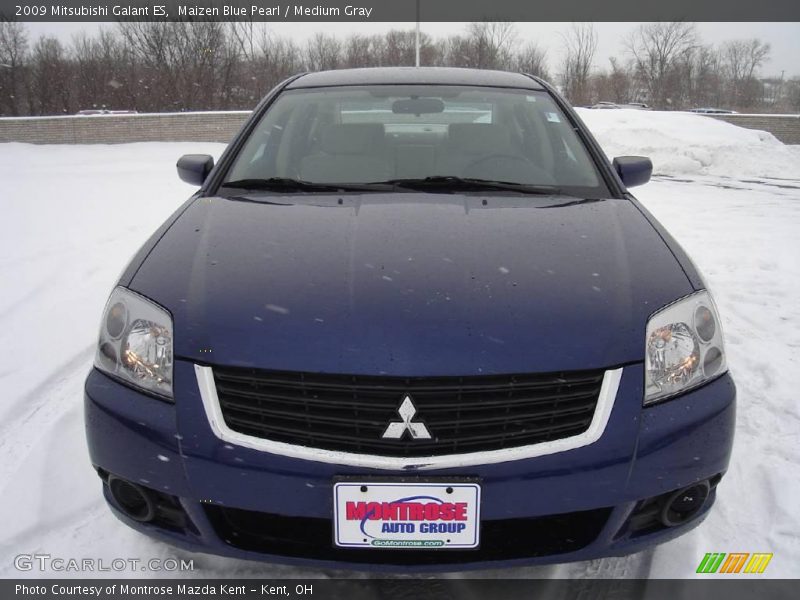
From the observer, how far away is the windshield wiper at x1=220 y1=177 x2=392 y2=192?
235 centimetres

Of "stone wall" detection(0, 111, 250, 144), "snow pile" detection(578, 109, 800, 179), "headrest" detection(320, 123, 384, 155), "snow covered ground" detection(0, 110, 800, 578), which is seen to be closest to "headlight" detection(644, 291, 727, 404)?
"snow covered ground" detection(0, 110, 800, 578)

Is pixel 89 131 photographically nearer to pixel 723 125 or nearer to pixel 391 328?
pixel 723 125

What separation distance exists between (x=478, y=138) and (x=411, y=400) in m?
1.59

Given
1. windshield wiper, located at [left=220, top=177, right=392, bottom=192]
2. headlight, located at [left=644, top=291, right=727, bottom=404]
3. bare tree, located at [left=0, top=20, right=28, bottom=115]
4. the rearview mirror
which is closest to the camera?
headlight, located at [left=644, top=291, right=727, bottom=404]

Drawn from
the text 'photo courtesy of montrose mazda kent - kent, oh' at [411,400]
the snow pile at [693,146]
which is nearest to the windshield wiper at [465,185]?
the text 'photo courtesy of montrose mazda kent - kent, oh' at [411,400]

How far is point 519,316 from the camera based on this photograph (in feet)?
5.04

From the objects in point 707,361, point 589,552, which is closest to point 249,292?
point 589,552

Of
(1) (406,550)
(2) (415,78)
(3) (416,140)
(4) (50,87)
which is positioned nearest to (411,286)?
(1) (406,550)

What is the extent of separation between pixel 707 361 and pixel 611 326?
1.08 ft

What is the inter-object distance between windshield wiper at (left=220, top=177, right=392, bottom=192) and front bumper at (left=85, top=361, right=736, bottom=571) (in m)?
1.02

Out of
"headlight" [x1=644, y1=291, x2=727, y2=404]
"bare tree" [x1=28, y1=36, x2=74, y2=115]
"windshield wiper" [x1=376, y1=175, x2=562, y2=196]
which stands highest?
"bare tree" [x1=28, y1=36, x2=74, y2=115]

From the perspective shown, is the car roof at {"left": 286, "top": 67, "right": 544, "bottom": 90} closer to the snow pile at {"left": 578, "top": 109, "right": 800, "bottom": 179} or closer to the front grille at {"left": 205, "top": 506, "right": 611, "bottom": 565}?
the front grille at {"left": 205, "top": 506, "right": 611, "bottom": 565}

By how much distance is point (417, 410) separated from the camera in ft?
4.68

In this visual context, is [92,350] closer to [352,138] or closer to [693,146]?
[352,138]
